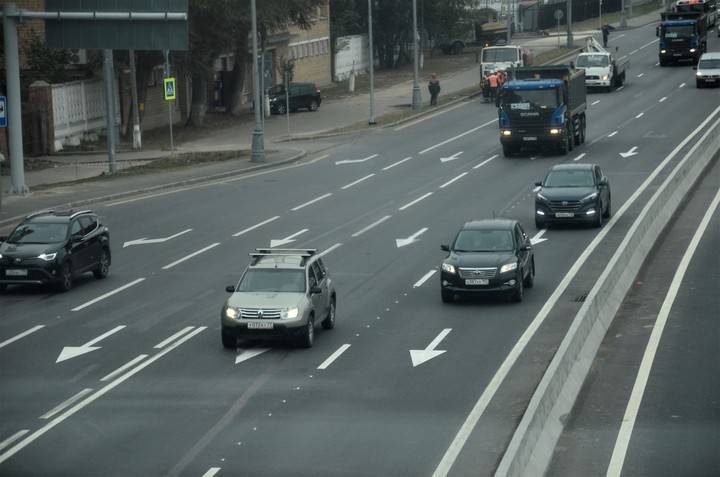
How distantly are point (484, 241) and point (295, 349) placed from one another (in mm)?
6124

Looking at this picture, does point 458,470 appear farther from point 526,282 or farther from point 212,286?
point 212,286

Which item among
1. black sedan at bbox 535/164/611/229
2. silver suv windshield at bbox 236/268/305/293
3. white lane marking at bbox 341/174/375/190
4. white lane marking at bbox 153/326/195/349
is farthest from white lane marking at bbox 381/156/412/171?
silver suv windshield at bbox 236/268/305/293

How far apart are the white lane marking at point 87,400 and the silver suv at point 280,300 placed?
123 centimetres

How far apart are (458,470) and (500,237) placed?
488 inches

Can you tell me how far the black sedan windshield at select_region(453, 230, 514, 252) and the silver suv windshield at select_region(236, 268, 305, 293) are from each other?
5.04 metres


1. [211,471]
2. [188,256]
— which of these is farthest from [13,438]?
[188,256]

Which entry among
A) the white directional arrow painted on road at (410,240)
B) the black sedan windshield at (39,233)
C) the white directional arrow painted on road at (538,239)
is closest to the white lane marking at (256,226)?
the white directional arrow painted on road at (410,240)

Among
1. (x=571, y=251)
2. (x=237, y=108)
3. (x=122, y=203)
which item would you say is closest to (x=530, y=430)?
(x=571, y=251)

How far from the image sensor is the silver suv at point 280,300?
24359 millimetres

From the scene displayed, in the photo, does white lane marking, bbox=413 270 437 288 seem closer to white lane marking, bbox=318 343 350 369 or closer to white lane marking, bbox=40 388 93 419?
white lane marking, bbox=318 343 350 369

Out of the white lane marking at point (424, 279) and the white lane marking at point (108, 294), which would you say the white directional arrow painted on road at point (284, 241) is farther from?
the white lane marking at point (424, 279)

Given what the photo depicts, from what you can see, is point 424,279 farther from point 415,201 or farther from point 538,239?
point 415,201

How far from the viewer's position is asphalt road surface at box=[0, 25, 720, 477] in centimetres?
1862

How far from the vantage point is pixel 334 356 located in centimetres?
2427
